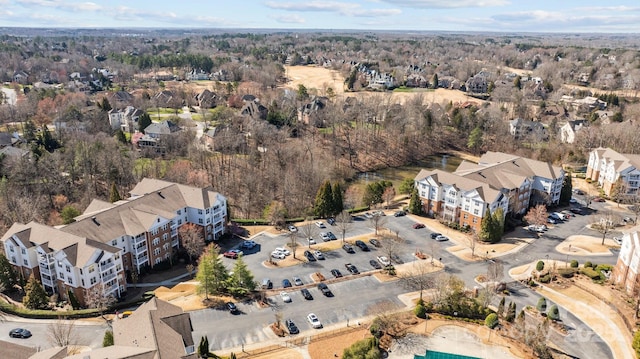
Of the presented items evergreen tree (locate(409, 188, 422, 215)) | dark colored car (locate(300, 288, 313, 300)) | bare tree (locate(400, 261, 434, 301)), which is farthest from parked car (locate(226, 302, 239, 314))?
evergreen tree (locate(409, 188, 422, 215))

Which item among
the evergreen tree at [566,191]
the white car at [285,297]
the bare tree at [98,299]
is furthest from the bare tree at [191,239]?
the evergreen tree at [566,191]

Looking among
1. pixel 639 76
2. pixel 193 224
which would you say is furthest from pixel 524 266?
pixel 639 76

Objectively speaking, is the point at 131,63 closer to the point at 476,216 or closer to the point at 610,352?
the point at 476,216

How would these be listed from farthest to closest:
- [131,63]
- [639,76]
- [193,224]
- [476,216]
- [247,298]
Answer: [131,63] < [639,76] < [476,216] < [193,224] < [247,298]

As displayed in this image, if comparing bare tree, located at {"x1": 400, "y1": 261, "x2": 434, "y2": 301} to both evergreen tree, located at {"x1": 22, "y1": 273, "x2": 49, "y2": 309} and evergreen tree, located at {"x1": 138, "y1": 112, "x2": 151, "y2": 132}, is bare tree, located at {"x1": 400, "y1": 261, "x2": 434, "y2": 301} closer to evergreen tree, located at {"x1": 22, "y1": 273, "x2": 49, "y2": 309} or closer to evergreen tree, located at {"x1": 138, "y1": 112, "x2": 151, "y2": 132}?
evergreen tree, located at {"x1": 22, "y1": 273, "x2": 49, "y2": 309}

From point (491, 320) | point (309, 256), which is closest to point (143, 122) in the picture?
point (309, 256)
